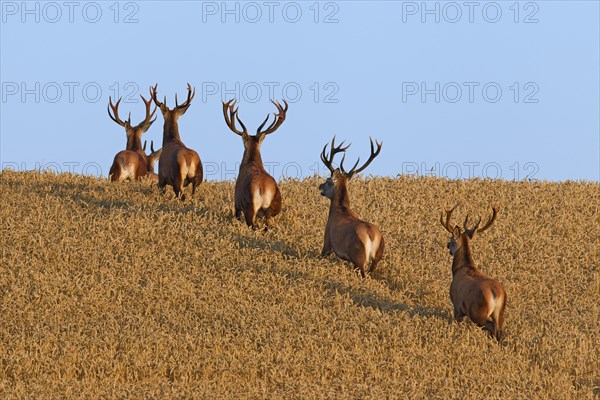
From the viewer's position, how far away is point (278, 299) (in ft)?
59.5

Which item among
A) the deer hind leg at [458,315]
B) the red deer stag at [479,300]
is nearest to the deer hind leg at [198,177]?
the red deer stag at [479,300]

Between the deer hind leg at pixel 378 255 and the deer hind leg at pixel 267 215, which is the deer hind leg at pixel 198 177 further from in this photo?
the deer hind leg at pixel 378 255

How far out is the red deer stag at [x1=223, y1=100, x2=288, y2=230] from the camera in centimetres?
2092

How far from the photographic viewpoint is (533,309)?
18.9m

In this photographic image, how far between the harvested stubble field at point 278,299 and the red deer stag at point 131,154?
2.17 m

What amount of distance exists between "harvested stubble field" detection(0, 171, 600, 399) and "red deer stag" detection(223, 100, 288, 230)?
1.34 feet

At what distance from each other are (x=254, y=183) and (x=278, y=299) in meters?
3.42

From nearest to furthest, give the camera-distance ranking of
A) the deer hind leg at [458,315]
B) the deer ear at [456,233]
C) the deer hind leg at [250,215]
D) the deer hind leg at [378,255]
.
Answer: the deer hind leg at [458,315], the deer ear at [456,233], the deer hind leg at [378,255], the deer hind leg at [250,215]

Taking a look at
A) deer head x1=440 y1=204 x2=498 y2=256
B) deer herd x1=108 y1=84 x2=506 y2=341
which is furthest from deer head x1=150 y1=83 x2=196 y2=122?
deer head x1=440 y1=204 x2=498 y2=256

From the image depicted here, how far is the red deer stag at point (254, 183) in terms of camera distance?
68.6ft

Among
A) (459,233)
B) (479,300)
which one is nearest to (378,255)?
(459,233)

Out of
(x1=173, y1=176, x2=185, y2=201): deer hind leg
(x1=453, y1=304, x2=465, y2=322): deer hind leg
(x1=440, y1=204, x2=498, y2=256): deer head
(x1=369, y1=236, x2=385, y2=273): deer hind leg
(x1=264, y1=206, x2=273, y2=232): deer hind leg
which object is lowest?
(x1=453, y1=304, x2=465, y2=322): deer hind leg

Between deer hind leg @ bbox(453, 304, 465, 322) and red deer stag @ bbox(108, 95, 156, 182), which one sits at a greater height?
red deer stag @ bbox(108, 95, 156, 182)

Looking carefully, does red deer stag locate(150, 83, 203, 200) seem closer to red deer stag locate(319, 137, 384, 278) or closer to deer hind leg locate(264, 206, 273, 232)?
deer hind leg locate(264, 206, 273, 232)
